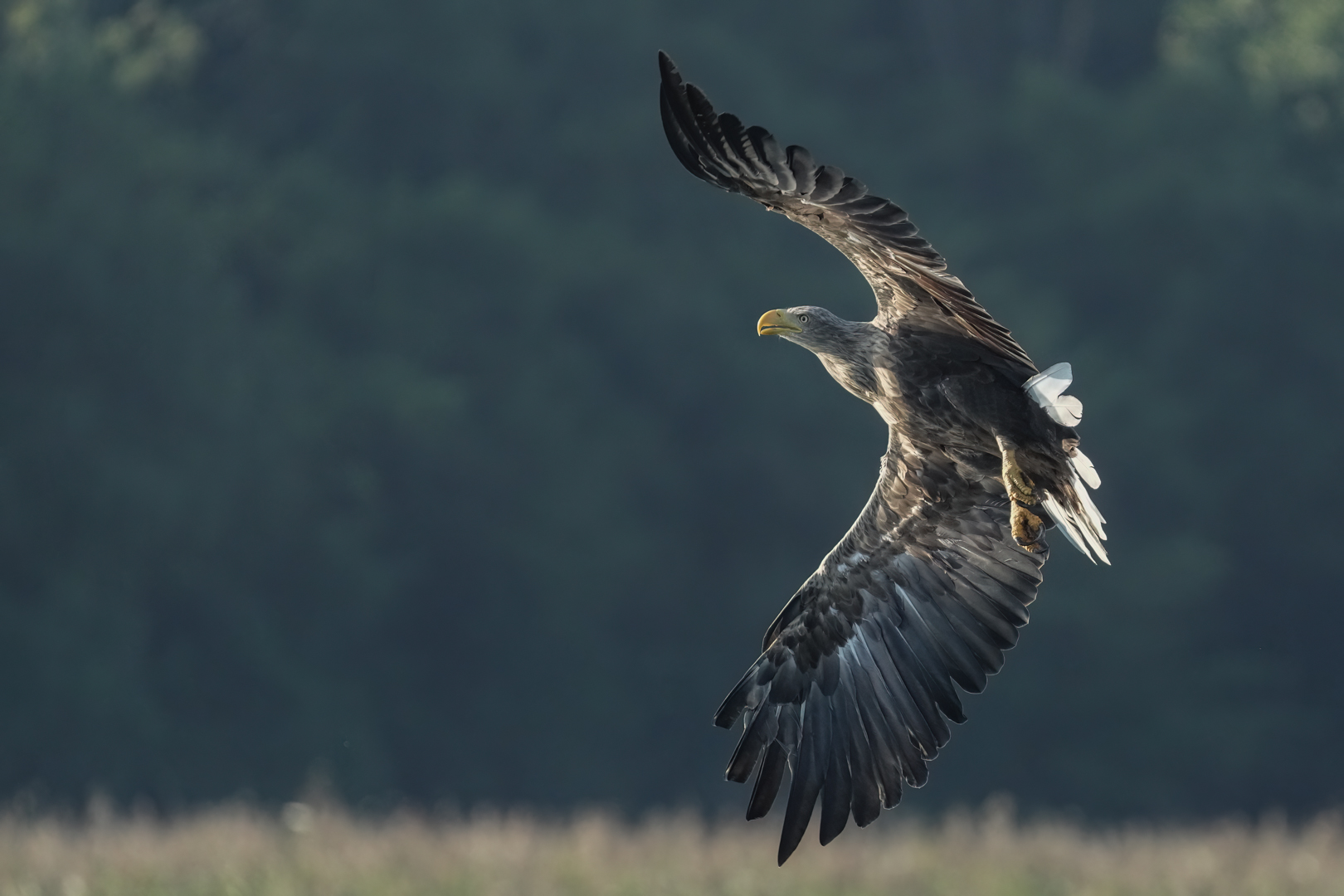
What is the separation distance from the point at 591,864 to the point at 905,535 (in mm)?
5371

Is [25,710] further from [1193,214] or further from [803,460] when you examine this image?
[1193,214]

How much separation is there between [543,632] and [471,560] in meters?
1.38

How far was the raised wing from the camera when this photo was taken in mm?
6727

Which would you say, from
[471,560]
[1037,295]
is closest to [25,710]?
[471,560]

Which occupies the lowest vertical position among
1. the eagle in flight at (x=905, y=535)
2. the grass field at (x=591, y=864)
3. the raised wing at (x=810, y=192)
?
the grass field at (x=591, y=864)

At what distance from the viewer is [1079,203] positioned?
31578 millimetres

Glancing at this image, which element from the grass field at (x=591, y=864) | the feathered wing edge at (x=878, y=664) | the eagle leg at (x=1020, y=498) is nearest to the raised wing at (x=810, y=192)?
the eagle leg at (x=1020, y=498)

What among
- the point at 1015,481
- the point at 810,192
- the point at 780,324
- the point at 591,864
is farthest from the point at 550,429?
the point at 810,192

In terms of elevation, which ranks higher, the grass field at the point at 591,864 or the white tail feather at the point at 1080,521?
the white tail feather at the point at 1080,521

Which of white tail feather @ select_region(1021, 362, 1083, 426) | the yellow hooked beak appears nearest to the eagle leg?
white tail feather @ select_region(1021, 362, 1083, 426)

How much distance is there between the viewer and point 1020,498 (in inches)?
320

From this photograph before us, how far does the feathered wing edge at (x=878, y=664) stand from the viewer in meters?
8.40

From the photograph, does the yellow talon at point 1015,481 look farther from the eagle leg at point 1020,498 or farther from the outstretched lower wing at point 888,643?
the outstretched lower wing at point 888,643

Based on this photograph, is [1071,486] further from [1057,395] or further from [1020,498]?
[1057,395]
